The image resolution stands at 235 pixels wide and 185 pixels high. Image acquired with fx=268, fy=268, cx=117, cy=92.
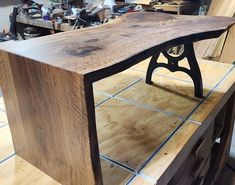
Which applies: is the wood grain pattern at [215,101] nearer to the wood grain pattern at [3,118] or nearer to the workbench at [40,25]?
the wood grain pattern at [3,118]

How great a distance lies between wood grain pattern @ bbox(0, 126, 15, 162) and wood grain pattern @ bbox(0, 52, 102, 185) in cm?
8

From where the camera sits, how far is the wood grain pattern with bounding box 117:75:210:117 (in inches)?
37.2

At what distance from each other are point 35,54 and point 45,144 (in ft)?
0.70

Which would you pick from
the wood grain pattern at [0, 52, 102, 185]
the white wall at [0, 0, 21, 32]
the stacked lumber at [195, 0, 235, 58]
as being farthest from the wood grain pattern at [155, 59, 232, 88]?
the white wall at [0, 0, 21, 32]

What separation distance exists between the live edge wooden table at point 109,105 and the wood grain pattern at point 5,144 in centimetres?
4

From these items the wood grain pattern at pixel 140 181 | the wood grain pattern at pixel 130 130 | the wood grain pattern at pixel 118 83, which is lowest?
the wood grain pattern at pixel 140 181

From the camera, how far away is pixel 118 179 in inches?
25.2

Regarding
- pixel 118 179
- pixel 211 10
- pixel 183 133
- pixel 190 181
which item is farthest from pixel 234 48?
pixel 118 179

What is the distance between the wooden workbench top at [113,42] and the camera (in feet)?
1.73

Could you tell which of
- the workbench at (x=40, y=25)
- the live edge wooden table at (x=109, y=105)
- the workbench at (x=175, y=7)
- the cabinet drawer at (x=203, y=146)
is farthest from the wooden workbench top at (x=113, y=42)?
the workbench at (x=40, y=25)

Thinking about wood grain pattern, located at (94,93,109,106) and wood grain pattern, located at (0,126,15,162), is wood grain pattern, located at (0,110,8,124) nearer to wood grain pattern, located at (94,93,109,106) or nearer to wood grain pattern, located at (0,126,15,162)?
wood grain pattern, located at (0,126,15,162)

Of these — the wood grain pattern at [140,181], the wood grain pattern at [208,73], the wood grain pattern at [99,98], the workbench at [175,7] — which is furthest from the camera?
the workbench at [175,7]

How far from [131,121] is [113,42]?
1.00 feet

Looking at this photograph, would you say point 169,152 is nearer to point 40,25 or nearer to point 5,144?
point 5,144
